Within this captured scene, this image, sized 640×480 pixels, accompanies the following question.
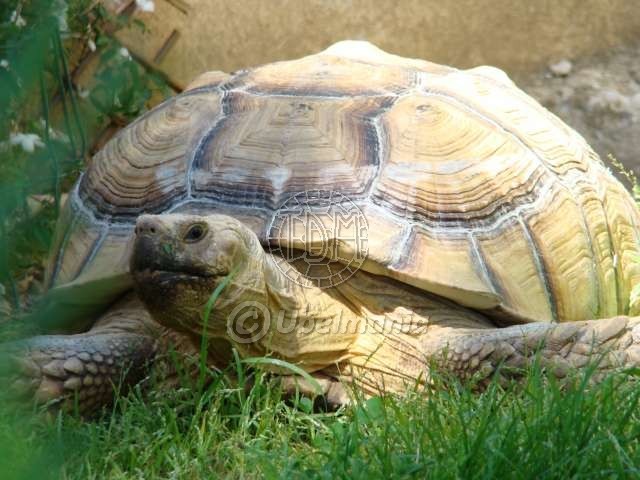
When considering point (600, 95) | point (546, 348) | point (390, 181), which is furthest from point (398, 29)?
point (546, 348)

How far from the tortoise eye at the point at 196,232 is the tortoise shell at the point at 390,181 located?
419 millimetres

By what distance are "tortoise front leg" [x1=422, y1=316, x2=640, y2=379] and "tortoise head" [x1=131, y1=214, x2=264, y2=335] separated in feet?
2.48

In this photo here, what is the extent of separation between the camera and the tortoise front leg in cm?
337

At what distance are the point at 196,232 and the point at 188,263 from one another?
0.34 ft

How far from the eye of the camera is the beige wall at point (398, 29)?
20.2 ft

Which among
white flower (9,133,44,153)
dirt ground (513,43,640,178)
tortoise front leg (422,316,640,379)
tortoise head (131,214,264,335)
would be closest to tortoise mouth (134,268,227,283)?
tortoise head (131,214,264,335)

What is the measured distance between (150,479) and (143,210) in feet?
3.92

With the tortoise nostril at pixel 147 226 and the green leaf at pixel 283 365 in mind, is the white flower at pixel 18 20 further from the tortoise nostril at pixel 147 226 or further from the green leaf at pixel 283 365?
the green leaf at pixel 283 365

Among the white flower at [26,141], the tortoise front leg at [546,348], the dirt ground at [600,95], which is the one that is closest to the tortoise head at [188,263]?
the white flower at [26,141]

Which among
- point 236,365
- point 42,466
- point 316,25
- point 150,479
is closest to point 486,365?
point 236,365

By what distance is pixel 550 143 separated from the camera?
4.26 m

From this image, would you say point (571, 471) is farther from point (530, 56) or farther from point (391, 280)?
point (530, 56)

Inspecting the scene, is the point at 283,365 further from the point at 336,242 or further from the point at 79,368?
the point at 79,368

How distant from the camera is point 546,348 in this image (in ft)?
11.2
